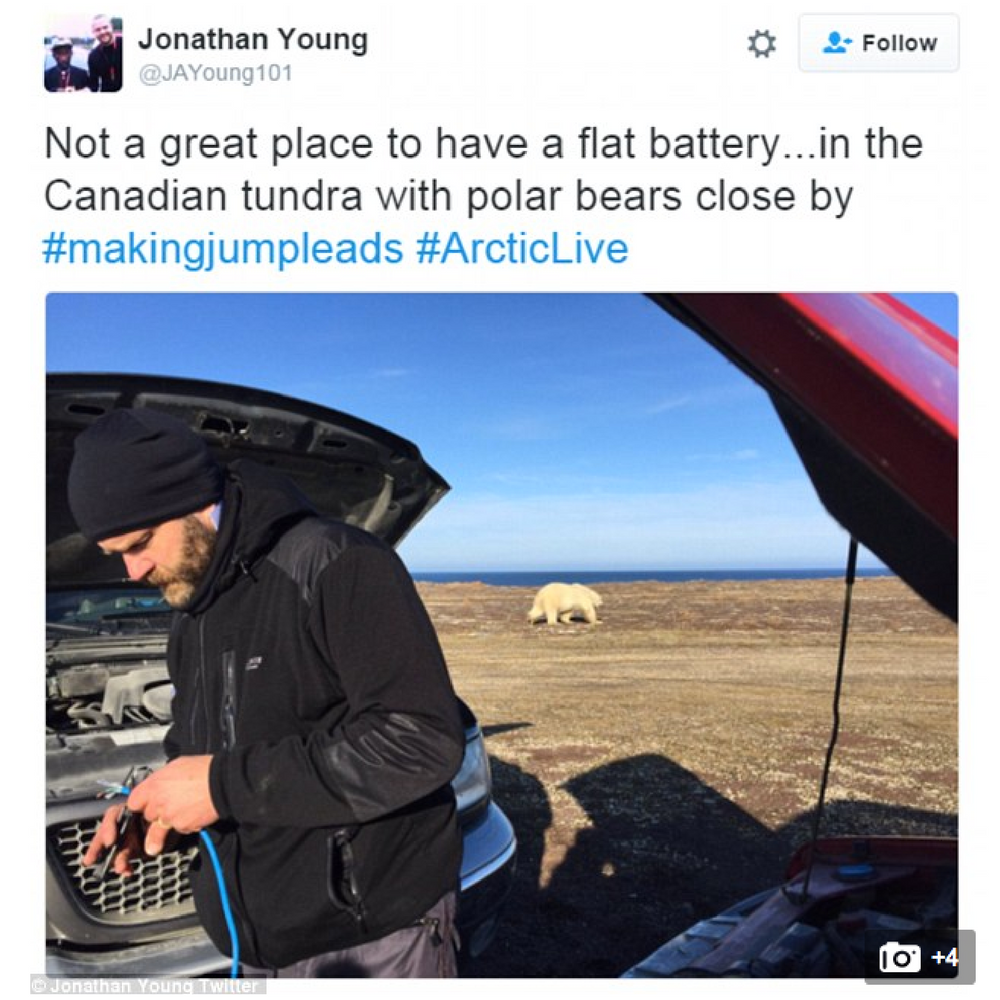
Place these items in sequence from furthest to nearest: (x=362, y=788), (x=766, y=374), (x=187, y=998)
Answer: (x=187, y=998) → (x=362, y=788) → (x=766, y=374)

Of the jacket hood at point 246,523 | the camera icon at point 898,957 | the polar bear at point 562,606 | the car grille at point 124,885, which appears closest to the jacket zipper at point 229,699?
the jacket hood at point 246,523

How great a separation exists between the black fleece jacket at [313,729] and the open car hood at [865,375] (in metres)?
0.70

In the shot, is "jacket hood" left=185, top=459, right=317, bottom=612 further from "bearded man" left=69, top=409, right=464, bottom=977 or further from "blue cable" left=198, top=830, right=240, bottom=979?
"blue cable" left=198, top=830, right=240, bottom=979

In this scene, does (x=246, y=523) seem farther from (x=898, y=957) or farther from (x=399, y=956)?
(x=898, y=957)

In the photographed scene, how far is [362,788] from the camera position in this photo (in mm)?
1414

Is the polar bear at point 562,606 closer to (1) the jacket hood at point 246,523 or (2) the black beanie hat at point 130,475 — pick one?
(1) the jacket hood at point 246,523

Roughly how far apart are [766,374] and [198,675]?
3.90 feet
